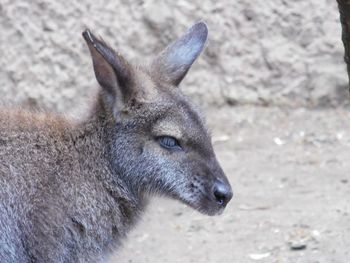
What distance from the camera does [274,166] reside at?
332 inches

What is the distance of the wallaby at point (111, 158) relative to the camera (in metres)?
5.47

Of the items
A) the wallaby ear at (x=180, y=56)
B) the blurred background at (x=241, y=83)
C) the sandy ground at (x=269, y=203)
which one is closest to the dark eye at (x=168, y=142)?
the wallaby ear at (x=180, y=56)

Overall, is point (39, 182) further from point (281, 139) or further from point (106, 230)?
point (281, 139)

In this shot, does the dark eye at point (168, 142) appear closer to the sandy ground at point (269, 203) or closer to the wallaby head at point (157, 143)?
the wallaby head at point (157, 143)

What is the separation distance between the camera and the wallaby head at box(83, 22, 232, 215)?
5676mm

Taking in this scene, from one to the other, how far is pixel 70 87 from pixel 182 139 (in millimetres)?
3342

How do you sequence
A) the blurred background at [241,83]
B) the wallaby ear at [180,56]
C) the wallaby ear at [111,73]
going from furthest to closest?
the blurred background at [241,83] < the wallaby ear at [180,56] < the wallaby ear at [111,73]

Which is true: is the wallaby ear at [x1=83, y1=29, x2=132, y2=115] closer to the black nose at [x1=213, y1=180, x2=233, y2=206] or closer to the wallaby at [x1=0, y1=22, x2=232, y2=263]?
the wallaby at [x1=0, y1=22, x2=232, y2=263]

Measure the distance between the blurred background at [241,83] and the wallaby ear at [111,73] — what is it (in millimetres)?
1978

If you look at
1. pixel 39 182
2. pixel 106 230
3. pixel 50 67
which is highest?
pixel 39 182

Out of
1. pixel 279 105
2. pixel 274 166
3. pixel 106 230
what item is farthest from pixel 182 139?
pixel 279 105

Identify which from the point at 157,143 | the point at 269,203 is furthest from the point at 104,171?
the point at 269,203

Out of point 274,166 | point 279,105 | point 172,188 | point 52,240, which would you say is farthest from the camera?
point 279,105

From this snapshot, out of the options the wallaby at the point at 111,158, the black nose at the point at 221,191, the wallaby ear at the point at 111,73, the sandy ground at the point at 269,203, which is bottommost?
the sandy ground at the point at 269,203
